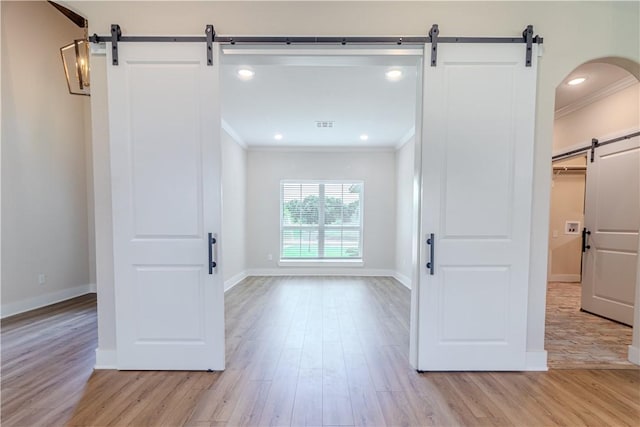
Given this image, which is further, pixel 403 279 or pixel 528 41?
pixel 403 279

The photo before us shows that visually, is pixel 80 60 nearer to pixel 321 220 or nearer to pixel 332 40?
pixel 332 40

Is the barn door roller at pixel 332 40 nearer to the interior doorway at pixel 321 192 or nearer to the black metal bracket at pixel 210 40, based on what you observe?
the black metal bracket at pixel 210 40

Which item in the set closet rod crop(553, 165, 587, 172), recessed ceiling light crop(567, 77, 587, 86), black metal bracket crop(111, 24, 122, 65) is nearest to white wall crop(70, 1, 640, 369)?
black metal bracket crop(111, 24, 122, 65)

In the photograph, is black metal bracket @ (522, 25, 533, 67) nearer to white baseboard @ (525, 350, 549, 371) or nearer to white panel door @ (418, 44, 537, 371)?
white panel door @ (418, 44, 537, 371)

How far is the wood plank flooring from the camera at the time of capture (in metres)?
2.31

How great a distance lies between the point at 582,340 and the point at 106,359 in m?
4.39

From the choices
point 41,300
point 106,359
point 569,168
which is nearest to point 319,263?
point 106,359

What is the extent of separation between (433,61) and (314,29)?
927 mm

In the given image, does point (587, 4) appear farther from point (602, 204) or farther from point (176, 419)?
point (176, 419)

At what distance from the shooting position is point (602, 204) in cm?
346

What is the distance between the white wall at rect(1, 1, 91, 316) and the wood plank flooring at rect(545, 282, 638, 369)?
19.1 feet

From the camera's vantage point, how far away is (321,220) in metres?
6.13

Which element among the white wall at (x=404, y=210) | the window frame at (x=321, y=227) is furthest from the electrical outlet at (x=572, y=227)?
the window frame at (x=321, y=227)

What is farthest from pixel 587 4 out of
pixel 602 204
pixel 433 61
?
pixel 602 204
